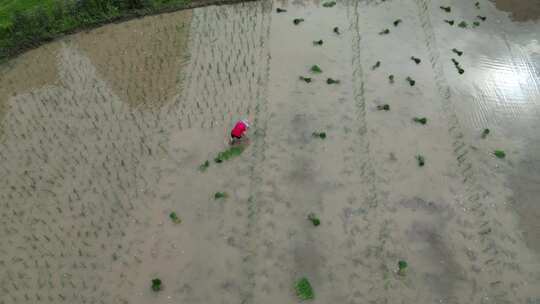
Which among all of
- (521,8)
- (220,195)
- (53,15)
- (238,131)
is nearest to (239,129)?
(238,131)

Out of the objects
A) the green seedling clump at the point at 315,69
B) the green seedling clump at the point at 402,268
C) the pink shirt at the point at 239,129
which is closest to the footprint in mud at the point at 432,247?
the green seedling clump at the point at 402,268

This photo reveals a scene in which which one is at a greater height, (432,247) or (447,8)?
(447,8)

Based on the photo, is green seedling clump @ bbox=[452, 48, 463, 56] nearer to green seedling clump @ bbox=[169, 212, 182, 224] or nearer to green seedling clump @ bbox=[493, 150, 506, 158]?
green seedling clump @ bbox=[493, 150, 506, 158]

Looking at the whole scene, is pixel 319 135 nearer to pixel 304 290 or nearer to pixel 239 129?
pixel 239 129

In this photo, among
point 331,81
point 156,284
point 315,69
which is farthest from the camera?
point 315,69

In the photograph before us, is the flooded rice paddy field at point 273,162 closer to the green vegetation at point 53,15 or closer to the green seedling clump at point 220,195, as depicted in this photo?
the green seedling clump at point 220,195

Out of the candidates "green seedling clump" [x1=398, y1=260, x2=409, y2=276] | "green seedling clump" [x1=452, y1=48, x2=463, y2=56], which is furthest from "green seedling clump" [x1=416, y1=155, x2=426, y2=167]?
"green seedling clump" [x1=452, y1=48, x2=463, y2=56]

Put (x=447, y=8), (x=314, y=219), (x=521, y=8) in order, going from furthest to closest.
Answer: (x=521, y=8)
(x=447, y=8)
(x=314, y=219)
